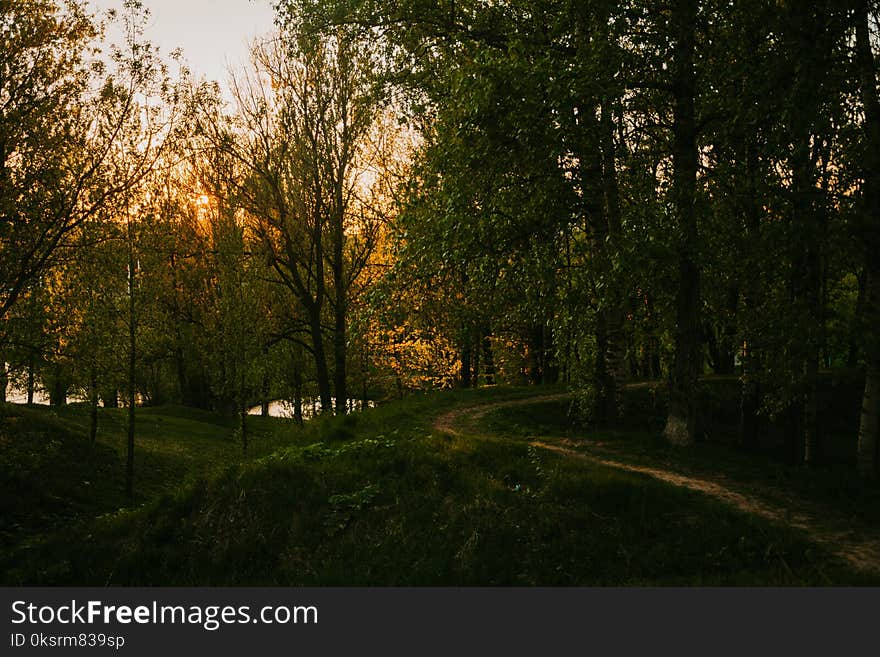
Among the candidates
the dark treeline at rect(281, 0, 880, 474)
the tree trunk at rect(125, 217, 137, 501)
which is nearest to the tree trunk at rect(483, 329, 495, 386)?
the tree trunk at rect(125, 217, 137, 501)

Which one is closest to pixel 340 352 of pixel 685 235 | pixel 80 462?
pixel 80 462

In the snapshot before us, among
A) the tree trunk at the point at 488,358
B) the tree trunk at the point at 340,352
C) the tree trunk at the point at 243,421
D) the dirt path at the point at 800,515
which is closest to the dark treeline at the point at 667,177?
the dirt path at the point at 800,515

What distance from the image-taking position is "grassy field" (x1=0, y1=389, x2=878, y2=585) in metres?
9.14

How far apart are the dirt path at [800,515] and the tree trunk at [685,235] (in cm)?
223

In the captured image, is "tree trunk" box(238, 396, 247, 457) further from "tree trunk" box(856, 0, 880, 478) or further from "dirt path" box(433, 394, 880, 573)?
"tree trunk" box(856, 0, 880, 478)

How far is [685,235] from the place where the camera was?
39.2 feet

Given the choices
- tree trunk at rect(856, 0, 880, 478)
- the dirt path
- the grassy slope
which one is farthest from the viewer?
the grassy slope

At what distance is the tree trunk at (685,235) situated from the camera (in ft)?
39.4

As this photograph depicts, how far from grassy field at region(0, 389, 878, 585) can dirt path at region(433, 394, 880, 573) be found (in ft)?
1.17

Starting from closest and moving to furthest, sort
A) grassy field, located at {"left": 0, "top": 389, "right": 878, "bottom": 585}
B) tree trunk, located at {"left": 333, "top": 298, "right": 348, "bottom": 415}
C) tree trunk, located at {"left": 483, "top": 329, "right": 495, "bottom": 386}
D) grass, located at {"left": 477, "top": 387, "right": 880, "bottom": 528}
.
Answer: grassy field, located at {"left": 0, "top": 389, "right": 878, "bottom": 585} < grass, located at {"left": 477, "top": 387, "right": 880, "bottom": 528} < tree trunk, located at {"left": 333, "top": 298, "right": 348, "bottom": 415} < tree trunk, located at {"left": 483, "top": 329, "right": 495, "bottom": 386}

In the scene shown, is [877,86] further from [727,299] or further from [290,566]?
[290,566]

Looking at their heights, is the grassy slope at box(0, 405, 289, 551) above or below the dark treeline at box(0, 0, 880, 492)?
below

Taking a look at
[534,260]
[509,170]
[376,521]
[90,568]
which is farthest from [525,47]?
[90,568]

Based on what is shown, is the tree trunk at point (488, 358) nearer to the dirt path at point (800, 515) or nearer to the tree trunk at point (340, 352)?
the tree trunk at point (340, 352)
